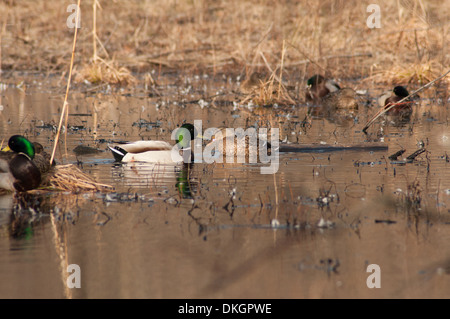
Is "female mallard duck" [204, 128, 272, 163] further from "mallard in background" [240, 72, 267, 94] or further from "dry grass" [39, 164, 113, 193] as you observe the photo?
"mallard in background" [240, 72, 267, 94]

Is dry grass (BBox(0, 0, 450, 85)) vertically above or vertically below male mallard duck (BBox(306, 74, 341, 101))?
above

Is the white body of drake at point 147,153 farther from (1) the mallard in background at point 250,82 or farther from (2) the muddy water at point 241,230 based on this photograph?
(1) the mallard in background at point 250,82

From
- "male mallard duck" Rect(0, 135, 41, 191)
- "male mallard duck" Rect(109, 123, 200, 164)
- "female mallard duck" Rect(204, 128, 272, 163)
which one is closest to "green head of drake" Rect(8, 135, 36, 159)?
"male mallard duck" Rect(0, 135, 41, 191)

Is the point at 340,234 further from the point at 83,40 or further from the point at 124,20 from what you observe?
the point at 124,20

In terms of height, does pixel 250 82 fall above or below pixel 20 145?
above

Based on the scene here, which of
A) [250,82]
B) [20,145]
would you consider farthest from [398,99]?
[20,145]

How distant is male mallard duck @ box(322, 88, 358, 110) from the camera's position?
17.8m

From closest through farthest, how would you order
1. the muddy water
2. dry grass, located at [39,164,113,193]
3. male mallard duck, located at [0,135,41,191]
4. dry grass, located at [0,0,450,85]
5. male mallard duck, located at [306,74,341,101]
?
the muddy water, male mallard duck, located at [0,135,41,191], dry grass, located at [39,164,113,193], male mallard duck, located at [306,74,341,101], dry grass, located at [0,0,450,85]

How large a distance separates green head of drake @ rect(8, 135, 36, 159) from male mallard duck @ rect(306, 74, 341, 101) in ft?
38.4

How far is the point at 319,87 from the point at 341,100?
170 cm

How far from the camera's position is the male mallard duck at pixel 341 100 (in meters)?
17.8

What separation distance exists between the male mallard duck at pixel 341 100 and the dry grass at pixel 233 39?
3.62ft

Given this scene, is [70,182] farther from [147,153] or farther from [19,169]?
[147,153]

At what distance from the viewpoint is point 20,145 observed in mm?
8664
